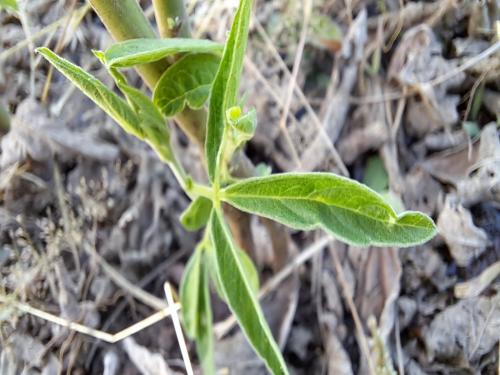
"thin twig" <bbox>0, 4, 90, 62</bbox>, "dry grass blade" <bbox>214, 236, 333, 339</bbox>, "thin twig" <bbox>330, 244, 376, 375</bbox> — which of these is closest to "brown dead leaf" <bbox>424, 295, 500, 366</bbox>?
"thin twig" <bbox>330, 244, 376, 375</bbox>

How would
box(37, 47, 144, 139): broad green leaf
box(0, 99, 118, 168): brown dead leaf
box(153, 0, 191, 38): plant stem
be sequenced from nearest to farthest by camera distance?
box(37, 47, 144, 139): broad green leaf, box(153, 0, 191, 38): plant stem, box(0, 99, 118, 168): brown dead leaf

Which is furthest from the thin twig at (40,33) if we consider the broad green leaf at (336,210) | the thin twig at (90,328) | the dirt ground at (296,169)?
the broad green leaf at (336,210)

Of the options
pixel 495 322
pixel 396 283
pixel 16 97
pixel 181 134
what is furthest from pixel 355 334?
pixel 16 97

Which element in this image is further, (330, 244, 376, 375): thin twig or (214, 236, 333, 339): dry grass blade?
(214, 236, 333, 339): dry grass blade

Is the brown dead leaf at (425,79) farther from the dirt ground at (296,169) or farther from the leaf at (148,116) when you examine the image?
the leaf at (148,116)

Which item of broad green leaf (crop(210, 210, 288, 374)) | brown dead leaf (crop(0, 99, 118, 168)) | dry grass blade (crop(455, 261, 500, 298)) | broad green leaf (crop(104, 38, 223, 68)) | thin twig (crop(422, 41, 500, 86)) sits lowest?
dry grass blade (crop(455, 261, 500, 298))

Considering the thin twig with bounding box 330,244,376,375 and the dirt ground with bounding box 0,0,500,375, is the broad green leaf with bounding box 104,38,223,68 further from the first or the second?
the thin twig with bounding box 330,244,376,375

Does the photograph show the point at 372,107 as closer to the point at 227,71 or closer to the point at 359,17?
the point at 359,17
